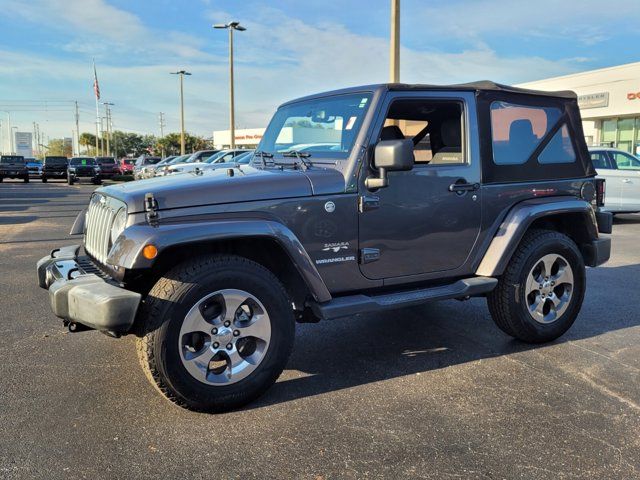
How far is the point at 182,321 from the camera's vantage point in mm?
3113

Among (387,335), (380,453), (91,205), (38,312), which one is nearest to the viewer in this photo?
(380,453)

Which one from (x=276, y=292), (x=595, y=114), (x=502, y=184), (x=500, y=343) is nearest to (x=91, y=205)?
(x=276, y=292)

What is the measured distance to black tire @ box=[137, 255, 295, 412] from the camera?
10.1 feet

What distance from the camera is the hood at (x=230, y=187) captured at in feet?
10.5

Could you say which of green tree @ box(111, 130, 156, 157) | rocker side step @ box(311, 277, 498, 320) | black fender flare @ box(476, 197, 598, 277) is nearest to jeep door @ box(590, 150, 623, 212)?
black fender flare @ box(476, 197, 598, 277)

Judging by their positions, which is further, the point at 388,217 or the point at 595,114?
the point at 595,114

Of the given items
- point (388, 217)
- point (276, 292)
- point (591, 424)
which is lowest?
point (591, 424)

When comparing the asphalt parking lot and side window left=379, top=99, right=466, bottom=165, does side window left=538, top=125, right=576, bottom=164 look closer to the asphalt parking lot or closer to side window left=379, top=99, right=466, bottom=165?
side window left=379, top=99, right=466, bottom=165

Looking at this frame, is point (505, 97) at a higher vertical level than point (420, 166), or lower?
higher

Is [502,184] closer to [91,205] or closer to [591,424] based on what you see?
[591,424]

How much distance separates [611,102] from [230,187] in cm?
2832

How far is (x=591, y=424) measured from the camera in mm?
3162

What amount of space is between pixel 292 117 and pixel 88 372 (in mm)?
2517

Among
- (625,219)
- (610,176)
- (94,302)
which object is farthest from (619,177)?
(94,302)
